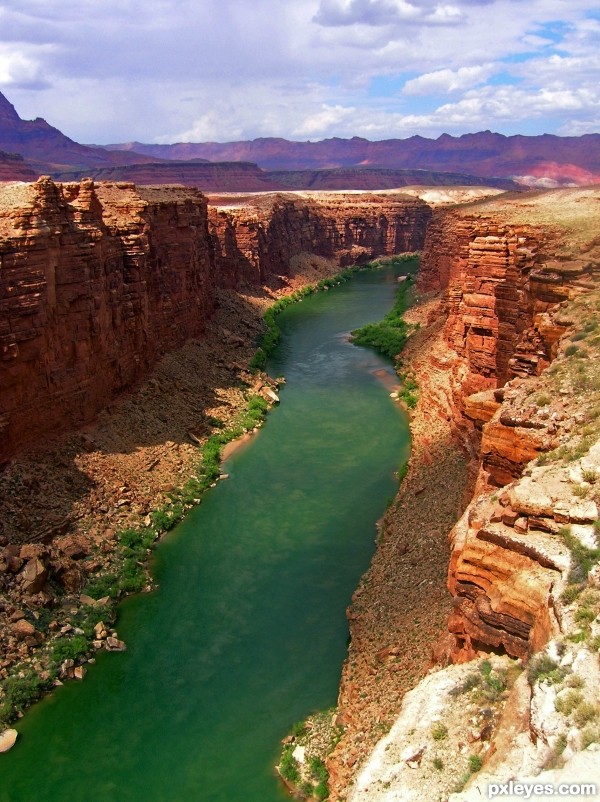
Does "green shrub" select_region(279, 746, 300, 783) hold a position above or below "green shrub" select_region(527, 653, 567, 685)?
below

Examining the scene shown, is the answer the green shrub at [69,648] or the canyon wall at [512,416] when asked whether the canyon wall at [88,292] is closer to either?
the green shrub at [69,648]

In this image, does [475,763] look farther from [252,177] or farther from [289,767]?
[252,177]

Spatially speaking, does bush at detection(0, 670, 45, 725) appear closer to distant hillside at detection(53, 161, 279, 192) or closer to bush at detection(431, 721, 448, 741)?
bush at detection(431, 721, 448, 741)

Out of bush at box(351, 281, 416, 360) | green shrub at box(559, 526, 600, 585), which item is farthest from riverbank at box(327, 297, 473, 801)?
bush at box(351, 281, 416, 360)

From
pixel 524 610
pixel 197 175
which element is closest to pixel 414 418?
pixel 524 610

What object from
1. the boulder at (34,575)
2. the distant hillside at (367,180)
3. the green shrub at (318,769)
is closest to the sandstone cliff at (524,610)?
the green shrub at (318,769)
